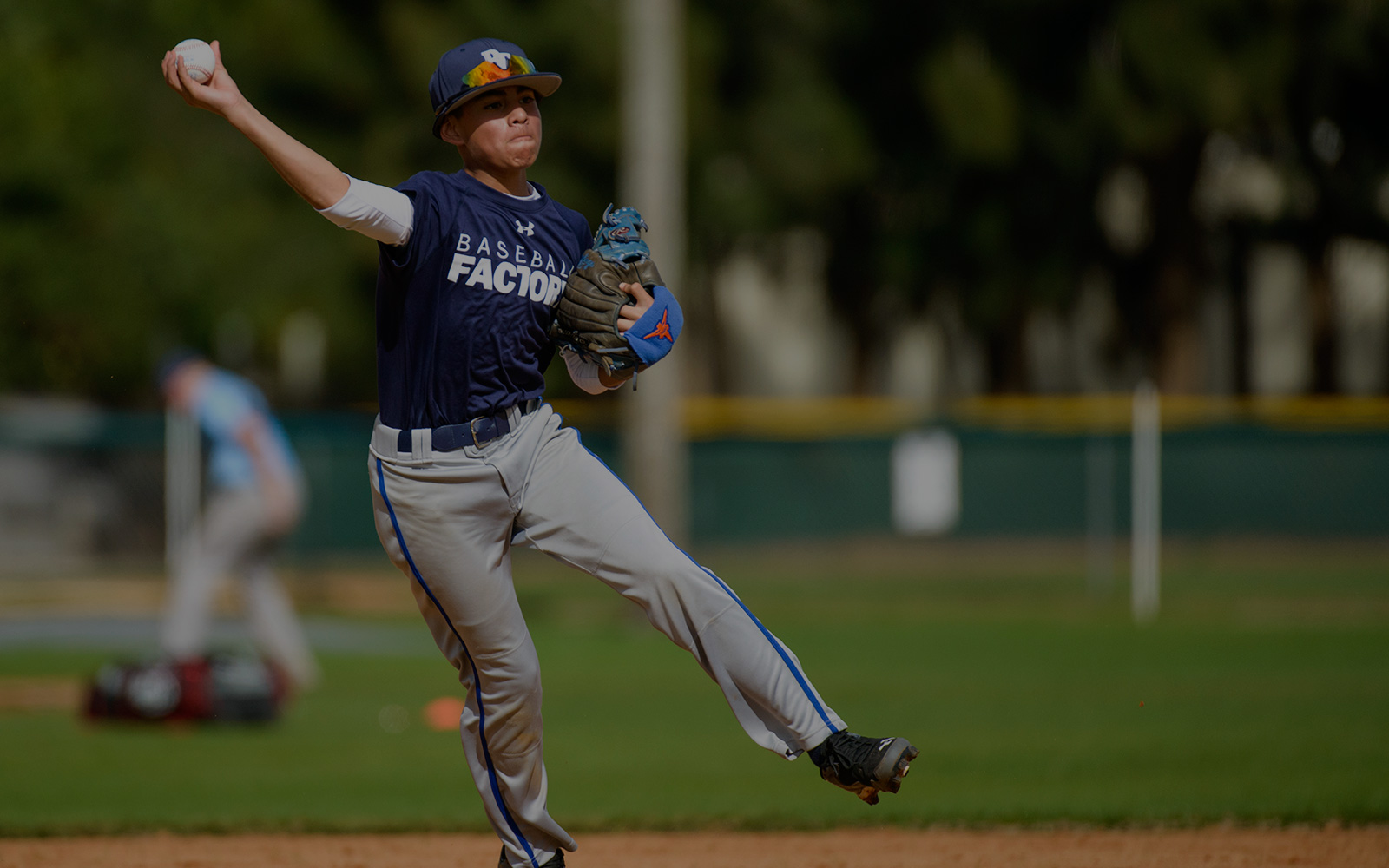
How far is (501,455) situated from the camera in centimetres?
464

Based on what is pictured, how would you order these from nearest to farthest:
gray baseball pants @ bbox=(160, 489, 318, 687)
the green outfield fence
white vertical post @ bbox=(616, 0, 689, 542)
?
gray baseball pants @ bbox=(160, 489, 318, 687) → white vertical post @ bbox=(616, 0, 689, 542) → the green outfield fence

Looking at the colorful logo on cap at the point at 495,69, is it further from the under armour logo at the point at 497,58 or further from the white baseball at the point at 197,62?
the white baseball at the point at 197,62

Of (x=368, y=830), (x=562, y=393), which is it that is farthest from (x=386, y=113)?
(x=368, y=830)

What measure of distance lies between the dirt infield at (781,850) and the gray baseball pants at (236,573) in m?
3.54

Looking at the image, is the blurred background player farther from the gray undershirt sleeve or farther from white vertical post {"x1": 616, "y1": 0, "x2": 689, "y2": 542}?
the gray undershirt sleeve

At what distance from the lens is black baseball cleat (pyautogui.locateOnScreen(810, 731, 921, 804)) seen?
4.39 m

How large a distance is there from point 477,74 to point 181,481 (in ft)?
52.2

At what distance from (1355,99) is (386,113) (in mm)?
15041

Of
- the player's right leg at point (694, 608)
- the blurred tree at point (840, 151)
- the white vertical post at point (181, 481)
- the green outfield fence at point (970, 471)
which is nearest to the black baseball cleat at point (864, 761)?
the player's right leg at point (694, 608)

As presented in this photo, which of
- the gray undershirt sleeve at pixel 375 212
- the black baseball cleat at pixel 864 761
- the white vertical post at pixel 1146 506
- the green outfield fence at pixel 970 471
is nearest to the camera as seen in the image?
the gray undershirt sleeve at pixel 375 212

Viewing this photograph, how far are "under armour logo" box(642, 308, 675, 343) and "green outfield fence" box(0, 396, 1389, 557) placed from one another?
16.1m

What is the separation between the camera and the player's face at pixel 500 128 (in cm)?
467

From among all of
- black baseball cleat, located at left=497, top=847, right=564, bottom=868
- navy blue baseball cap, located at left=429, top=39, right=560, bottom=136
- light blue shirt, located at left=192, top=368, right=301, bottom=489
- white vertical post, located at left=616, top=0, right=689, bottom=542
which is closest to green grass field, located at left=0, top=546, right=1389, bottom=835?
white vertical post, located at left=616, top=0, right=689, bottom=542

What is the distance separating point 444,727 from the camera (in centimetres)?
977
